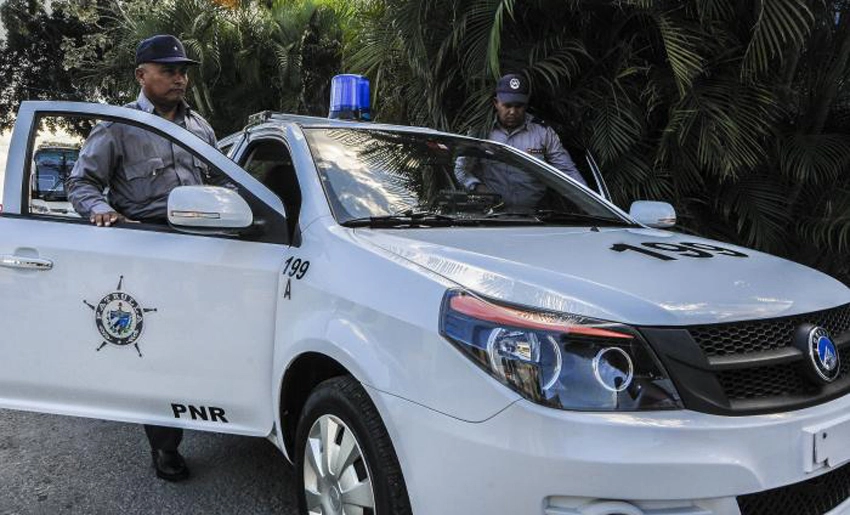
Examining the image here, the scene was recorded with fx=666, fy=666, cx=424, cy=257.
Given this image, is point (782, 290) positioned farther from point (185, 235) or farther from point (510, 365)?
point (185, 235)

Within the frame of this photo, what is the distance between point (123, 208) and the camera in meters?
3.30

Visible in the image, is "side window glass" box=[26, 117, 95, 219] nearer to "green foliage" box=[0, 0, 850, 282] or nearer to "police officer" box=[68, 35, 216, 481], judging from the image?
"police officer" box=[68, 35, 216, 481]

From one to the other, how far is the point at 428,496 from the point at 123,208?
2334 mm

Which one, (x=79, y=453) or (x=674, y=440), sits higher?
(x=674, y=440)

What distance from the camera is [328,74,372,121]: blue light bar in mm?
5164

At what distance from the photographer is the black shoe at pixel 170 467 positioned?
3.14 m

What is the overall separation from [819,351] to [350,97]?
4.06 meters

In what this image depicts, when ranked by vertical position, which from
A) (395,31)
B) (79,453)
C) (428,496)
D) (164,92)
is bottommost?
(79,453)

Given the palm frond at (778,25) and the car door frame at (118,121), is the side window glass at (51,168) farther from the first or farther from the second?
the palm frond at (778,25)

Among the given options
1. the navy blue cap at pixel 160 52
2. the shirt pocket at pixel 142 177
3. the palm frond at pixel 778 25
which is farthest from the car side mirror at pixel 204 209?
the palm frond at pixel 778 25

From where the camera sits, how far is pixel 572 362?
1.68m

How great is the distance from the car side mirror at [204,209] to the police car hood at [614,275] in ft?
1.61

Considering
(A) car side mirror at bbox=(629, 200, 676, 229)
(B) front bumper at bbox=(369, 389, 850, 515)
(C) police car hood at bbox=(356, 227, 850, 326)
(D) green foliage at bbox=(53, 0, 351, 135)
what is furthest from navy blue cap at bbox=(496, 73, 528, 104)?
(D) green foliage at bbox=(53, 0, 351, 135)

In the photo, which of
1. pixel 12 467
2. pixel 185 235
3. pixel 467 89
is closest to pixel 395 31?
pixel 467 89
